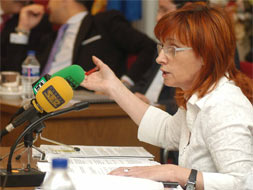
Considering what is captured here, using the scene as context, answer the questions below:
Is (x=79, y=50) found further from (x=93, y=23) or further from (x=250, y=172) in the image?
(x=250, y=172)

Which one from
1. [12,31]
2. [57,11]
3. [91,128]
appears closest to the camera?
[91,128]

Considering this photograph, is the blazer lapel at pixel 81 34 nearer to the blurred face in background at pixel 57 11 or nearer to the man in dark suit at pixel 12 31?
the blurred face in background at pixel 57 11

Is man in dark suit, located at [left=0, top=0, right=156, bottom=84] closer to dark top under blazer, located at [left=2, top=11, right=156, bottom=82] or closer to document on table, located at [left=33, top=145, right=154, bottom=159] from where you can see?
dark top under blazer, located at [left=2, top=11, right=156, bottom=82]

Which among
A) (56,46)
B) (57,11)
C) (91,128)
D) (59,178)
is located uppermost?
(59,178)

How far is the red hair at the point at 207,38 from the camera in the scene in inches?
53.7

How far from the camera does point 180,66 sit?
4.72 feet

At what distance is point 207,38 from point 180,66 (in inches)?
5.1

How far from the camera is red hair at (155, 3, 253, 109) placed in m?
1.36

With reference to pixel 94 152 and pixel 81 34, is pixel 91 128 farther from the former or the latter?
pixel 81 34

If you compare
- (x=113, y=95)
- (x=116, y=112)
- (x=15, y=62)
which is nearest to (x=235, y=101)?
(x=113, y=95)

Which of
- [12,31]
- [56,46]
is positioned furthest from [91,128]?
[12,31]

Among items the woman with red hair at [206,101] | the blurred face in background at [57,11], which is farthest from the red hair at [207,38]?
the blurred face in background at [57,11]

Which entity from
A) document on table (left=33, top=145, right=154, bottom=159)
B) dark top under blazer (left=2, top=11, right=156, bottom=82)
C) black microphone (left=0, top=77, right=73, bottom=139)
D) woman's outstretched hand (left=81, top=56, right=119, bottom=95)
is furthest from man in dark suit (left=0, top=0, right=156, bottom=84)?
black microphone (left=0, top=77, right=73, bottom=139)

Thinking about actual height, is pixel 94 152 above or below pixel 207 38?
below
